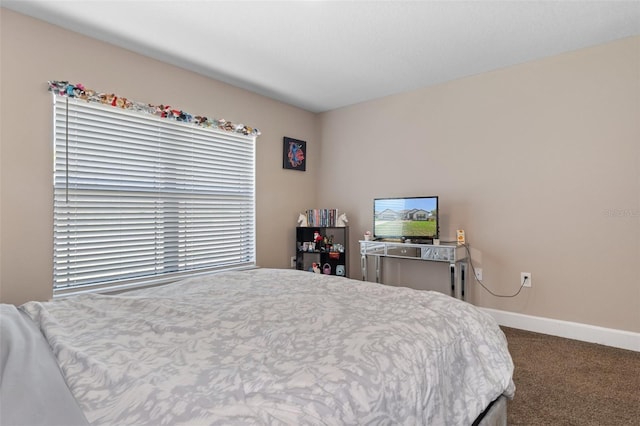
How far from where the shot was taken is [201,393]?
2.39 feet

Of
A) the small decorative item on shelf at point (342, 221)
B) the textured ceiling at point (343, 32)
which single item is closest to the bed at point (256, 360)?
the textured ceiling at point (343, 32)

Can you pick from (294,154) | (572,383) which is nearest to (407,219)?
(294,154)

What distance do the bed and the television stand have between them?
4.97 ft

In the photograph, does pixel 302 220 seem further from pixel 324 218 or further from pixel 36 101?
pixel 36 101

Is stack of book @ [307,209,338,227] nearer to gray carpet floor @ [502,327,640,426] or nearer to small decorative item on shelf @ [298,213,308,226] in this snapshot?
small decorative item on shelf @ [298,213,308,226]

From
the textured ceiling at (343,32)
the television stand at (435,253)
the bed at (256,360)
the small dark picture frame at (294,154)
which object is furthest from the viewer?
the small dark picture frame at (294,154)

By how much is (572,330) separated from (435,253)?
122 cm

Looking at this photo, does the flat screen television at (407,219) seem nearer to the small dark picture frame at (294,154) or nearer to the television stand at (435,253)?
the television stand at (435,253)

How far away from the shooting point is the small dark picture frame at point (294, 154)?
3907mm

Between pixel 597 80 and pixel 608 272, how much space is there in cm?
151

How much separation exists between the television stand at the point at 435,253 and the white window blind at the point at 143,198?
136 cm

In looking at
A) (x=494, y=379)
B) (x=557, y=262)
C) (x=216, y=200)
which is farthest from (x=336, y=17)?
(x=557, y=262)

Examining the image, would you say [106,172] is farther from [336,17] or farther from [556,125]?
[556,125]

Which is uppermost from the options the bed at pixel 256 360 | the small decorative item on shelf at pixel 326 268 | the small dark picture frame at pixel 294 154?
the small dark picture frame at pixel 294 154
